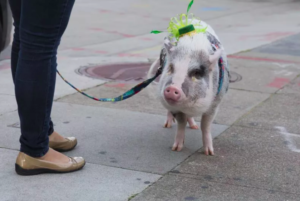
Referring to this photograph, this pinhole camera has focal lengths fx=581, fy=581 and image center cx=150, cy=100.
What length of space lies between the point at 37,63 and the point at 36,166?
2.23 ft

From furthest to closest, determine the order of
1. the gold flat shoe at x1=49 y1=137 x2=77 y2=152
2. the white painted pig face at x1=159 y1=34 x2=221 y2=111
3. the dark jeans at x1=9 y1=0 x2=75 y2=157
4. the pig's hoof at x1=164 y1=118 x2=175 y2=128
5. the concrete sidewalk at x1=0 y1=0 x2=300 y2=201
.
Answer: the pig's hoof at x1=164 y1=118 x2=175 y2=128 → the gold flat shoe at x1=49 y1=137 x2=77 y2=152 → the white painted pig face at x1=159 y1=34 x2=221 y2=111 → the concrete sidewalk at x1=0 y1=0 x2=300 y2=201 → the dark jeans at x1=9 y1=0 x2=75 y2=157

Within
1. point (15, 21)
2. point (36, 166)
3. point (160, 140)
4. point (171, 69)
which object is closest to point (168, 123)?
point (160, 140)

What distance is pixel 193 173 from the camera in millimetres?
3912

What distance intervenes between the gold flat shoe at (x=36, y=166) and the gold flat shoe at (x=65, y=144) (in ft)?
1.36

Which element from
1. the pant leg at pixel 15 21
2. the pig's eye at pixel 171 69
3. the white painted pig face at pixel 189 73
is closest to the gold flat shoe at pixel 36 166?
the pant leg at pixel 15 21

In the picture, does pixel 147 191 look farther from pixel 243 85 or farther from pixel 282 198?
pixel 243 85

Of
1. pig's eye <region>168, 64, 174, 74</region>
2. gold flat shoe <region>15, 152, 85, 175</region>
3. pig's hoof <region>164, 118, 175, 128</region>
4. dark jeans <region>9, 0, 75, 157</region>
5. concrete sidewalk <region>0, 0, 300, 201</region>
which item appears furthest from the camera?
pig's hoof <region>164, 118, 175, 128</region>

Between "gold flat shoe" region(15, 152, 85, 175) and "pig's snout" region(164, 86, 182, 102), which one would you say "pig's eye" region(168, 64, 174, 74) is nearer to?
"pig's snout" region(164, 86, 182, 102)

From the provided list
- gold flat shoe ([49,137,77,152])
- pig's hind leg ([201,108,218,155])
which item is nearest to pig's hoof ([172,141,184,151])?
pig's hind leg ([201,108,218,155])

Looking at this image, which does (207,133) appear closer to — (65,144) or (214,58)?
(214,58)

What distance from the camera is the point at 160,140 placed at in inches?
185

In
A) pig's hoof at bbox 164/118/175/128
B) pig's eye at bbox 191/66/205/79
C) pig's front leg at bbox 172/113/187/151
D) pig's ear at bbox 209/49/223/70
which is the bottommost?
pig's hoof at bbox 164/118/175/128

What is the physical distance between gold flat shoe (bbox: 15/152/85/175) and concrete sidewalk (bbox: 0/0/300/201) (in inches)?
1.5

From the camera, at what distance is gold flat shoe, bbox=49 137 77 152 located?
4.17 meters
